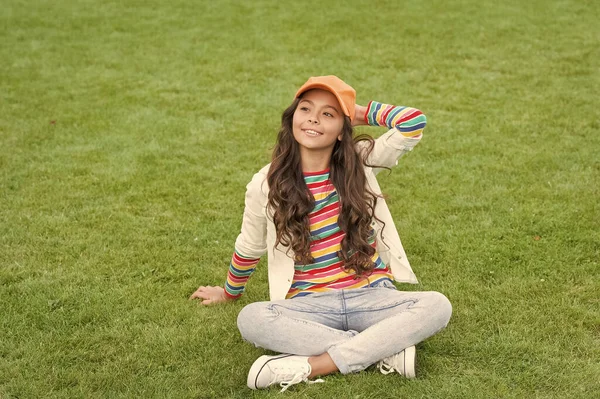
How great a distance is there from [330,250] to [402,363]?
2.24ft

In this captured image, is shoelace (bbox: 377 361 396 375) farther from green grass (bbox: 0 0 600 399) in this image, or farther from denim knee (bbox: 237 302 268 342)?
denim knee (bbox: 237 302 268 342)

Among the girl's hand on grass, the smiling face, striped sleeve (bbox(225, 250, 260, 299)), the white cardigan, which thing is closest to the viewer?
the smiling face

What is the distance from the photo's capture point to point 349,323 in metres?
3.95

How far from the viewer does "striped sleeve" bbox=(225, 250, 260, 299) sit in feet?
13.6

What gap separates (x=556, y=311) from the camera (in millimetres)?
4355

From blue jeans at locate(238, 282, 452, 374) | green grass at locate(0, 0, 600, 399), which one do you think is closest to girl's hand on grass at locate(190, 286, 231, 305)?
green grass at locate(0, 0, 600, 399)

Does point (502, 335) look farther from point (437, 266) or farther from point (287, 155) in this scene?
point (287, 155)

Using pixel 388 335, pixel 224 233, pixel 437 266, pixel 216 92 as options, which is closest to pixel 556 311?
pixel 437 266

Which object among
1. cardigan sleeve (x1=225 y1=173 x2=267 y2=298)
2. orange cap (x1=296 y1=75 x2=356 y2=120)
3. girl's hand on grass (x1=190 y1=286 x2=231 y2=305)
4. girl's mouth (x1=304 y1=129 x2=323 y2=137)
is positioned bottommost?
girl's hand on grass (x1=190 y1=286 x2=231 y2=305)

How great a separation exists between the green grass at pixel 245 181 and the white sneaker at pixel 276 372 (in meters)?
0.07

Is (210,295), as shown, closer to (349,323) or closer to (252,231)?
(252,231)

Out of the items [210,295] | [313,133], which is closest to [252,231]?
[313,133]

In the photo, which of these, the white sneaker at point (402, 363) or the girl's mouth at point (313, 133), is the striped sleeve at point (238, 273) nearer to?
the girl's mouth at point (313, 133)

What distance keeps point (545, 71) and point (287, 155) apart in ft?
20.7
